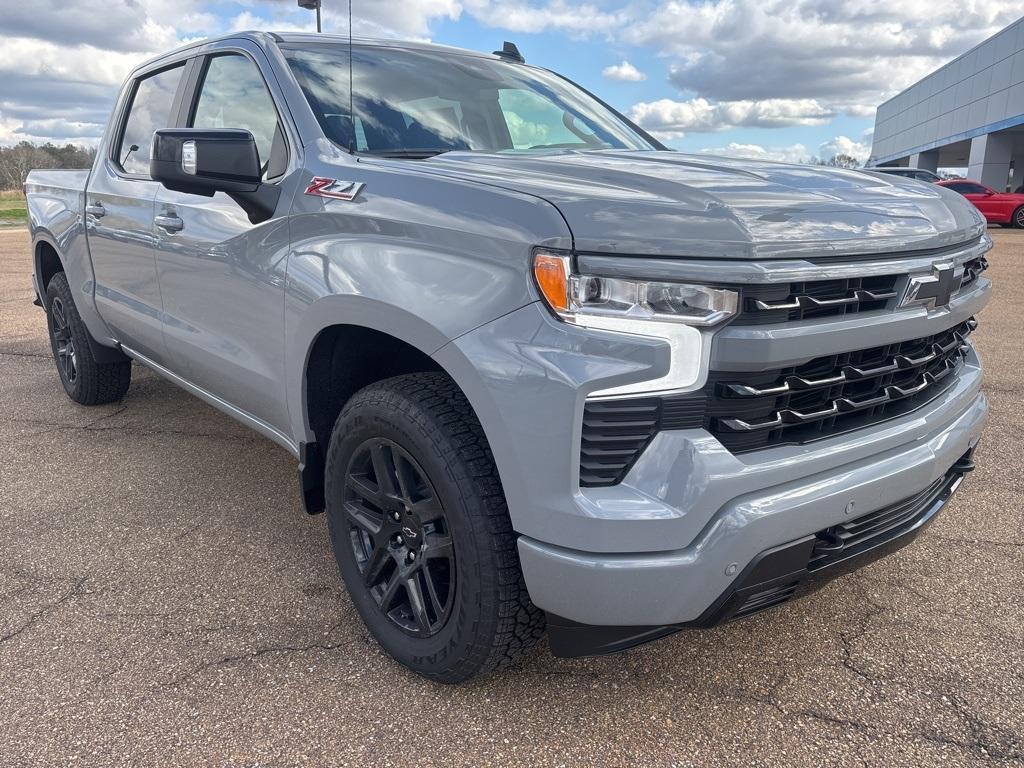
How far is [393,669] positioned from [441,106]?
1.92m

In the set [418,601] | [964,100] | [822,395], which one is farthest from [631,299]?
[964,100]

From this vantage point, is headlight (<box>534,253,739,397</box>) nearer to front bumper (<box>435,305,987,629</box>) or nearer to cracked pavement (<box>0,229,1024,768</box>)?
front bumper (<box>435,305,987,629</box>)

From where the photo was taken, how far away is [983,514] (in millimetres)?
3365

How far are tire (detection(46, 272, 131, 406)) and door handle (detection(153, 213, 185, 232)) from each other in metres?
1.67

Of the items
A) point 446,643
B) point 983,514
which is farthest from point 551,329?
point 983,514

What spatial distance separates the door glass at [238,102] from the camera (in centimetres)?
282

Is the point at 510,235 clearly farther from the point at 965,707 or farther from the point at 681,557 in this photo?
the point at 965,707

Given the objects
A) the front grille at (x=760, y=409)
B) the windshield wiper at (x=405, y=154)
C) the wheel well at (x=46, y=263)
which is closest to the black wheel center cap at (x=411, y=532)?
the front grille at (x=760, y=409)

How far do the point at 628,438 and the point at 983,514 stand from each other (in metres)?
2.38

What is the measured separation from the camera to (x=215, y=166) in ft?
8.00

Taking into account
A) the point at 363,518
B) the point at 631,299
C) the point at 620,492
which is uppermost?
the point at 631,299

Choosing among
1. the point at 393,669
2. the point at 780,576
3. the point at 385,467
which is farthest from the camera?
the point at 393,669

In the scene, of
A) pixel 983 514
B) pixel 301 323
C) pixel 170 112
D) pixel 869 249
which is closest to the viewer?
pixel 869 249

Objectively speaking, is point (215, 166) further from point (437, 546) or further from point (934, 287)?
point (934, 287)
